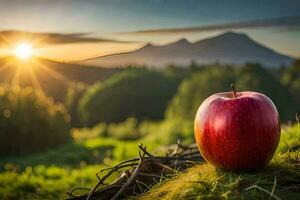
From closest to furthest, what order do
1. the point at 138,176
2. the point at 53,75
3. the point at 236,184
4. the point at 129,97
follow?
the point at 236,184 → the point at 138,176 → the point at 53,75 → the point at 129,97

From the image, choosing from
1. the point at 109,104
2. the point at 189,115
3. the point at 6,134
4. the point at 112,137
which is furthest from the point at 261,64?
the point at 6,134

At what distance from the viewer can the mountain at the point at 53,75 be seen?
36.5 m

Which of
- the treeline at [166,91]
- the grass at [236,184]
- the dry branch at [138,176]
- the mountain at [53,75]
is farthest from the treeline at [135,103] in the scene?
the grass at [236,184]

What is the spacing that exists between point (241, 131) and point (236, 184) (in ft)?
1.30

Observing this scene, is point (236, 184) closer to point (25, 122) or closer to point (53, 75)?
point (25, 122)

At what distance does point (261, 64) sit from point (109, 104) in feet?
63.2

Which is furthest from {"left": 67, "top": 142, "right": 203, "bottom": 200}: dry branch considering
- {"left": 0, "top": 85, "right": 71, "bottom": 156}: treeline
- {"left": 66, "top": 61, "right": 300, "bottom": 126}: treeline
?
{"left": 66, "top": 61, "right": 300, "bottom": 126}: treeline

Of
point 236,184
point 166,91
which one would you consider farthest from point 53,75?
point 236,184

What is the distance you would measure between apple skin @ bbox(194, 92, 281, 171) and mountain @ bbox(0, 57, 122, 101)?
103 feet

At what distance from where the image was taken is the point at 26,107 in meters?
24.5

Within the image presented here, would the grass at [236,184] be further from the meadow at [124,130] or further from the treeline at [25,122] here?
the treeline at [25,122]

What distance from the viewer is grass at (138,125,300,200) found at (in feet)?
6.17

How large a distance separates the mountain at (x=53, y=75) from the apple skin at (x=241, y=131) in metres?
31.3

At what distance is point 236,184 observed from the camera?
76.9 inches
